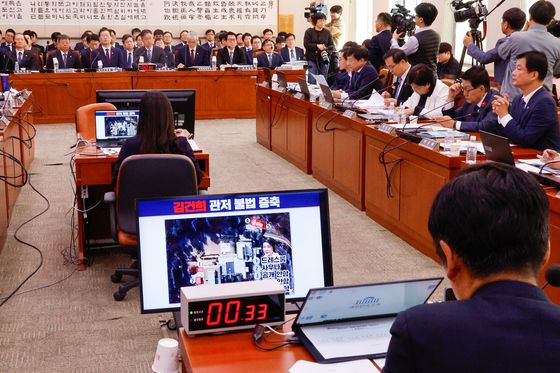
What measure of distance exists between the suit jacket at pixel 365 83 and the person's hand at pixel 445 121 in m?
1.84

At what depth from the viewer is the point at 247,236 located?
79.4 inches

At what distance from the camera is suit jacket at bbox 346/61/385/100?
7113mm

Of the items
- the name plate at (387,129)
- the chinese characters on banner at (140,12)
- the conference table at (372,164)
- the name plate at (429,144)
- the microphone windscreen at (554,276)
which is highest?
the chinese characters on banner at (140,12)

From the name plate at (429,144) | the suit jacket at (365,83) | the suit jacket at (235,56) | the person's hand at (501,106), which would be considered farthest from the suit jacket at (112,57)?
the person's hand at (501,106)

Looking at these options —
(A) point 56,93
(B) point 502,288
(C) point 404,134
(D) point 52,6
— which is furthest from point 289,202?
(D) point 52,6

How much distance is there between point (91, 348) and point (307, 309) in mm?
1845

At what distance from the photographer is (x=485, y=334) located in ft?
3.56

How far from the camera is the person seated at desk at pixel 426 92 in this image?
5711 millimetres

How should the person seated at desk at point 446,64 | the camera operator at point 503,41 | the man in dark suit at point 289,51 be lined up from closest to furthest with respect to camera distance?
1. the camera operator at point 503,41
2. the person seated at desk at point 446,64
3. the man in dark suit at point 289,51

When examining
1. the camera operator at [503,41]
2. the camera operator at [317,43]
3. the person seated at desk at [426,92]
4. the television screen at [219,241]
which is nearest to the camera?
the television screen at [219,241]

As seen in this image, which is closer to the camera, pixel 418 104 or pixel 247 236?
pixel 247 236

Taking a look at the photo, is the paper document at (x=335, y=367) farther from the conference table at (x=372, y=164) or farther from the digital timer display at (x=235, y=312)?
the conference table at (x=372, y=164)

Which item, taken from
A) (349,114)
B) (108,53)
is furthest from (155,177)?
(108,53)

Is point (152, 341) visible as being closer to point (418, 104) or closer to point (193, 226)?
point (193, 226)
